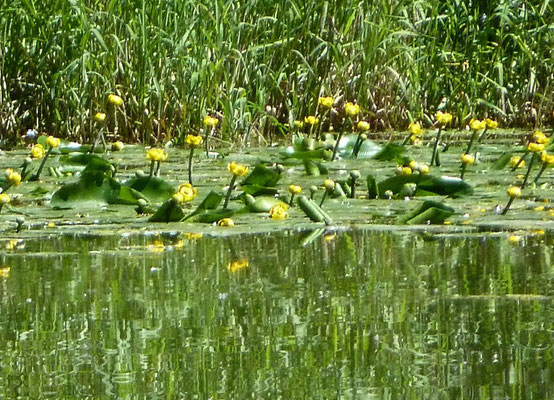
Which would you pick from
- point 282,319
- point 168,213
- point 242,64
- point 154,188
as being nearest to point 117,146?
point 242,64

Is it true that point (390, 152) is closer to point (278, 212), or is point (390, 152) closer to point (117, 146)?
point (117, 146)

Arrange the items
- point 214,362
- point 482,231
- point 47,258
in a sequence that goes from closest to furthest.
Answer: point 214,362 → point 47,258 → point 482,231

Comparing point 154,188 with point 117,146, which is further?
point 117,146

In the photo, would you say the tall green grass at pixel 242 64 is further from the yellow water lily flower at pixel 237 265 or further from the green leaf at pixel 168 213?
the yellow water lily flower at pixel 237 265

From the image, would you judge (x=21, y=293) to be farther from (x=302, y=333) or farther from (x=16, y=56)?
(x=16, y=56)

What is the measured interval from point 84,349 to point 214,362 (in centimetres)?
22

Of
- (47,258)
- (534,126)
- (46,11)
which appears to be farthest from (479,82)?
(47,258)

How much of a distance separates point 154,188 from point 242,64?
2418 mm

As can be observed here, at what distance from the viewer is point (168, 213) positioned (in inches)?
129

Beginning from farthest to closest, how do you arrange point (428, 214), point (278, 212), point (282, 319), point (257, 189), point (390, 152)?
1. point (390, 152)
2. point (257, 189)
3. point (278, 212)
4. point (428, 214)
5. point (282, 319)

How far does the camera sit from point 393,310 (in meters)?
2.07

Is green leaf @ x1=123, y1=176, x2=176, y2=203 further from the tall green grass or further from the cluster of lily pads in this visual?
the tall green grass

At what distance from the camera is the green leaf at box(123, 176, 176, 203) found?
12.2 ft

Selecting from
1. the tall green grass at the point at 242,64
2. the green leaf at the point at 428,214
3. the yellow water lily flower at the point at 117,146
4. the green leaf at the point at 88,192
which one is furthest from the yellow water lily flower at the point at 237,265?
the tall green grass at the point at 242,64
